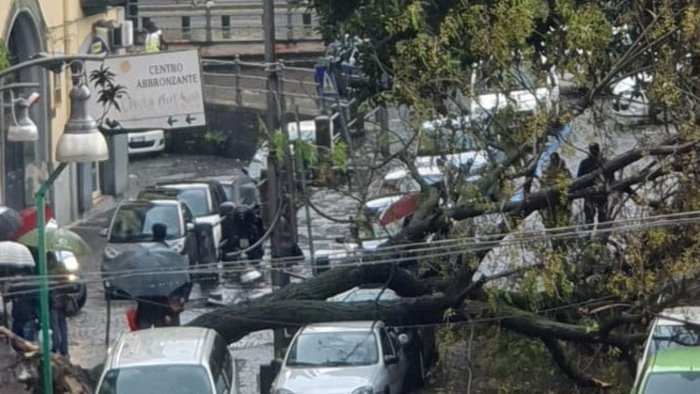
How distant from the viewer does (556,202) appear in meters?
20.0

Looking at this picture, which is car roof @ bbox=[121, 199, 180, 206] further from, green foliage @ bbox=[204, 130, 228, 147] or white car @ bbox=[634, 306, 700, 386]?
green foliage @ bbox=[204, 130, 228, 147]

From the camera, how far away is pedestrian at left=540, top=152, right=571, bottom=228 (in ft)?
65.5

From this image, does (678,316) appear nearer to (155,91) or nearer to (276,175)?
(276,175)

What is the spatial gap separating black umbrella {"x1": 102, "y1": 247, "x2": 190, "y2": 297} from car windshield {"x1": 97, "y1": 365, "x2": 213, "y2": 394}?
1.66m

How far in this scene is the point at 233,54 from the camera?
50969mm

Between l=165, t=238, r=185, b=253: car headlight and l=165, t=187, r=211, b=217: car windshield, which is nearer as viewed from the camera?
l=165, t=238, r=185, b=253: car headlight

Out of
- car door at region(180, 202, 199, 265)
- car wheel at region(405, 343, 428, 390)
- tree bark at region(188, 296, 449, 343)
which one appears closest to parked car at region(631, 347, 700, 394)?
tree bark at region(188, 296, 449, 343)

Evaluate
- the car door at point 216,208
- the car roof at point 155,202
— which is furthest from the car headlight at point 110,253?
the car door at point 216,208

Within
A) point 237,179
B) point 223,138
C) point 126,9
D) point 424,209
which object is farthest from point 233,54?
point 424,209

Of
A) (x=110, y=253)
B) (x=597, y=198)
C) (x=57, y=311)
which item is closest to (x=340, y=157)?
(x=597, y=198)

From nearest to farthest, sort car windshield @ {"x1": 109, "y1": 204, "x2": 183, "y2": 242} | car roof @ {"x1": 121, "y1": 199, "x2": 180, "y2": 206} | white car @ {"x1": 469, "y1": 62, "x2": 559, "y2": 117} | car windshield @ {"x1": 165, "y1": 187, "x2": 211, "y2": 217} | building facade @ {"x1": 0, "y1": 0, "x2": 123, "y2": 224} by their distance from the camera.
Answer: white car @ {"x1": 469, "y1": 62, "x2": 559, "y2": 117}
car windshield @ {"x1": 109, "y1": 204, "x2": 183, "y2": 242}
car roof @ {"x1": 121, "y1": 199, "x2": 180, "y2": 206}
building facade @ {"x1": 0, "y1": 0, "x2": 123, "y2": 224}
car windshield @ {"x1": 165, "y1": 187, "x2": 211, "y2": 217}

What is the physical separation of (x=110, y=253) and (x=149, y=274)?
7.22 metres

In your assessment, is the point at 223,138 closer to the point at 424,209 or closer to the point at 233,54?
the point at 233,54

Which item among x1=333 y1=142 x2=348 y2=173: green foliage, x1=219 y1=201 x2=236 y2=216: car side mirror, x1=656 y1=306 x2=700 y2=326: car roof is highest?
x1=333 y1=142 x2=348 y2=173: green foliage
